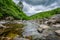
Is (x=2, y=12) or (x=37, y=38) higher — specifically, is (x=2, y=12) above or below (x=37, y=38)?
above

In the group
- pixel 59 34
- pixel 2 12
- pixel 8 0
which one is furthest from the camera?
pixel 8 0

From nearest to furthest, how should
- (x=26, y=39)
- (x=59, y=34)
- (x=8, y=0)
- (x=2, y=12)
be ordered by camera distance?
(x=26, y=39), (x=59, y=34), (x=2, y=12), (x=8, y=0)

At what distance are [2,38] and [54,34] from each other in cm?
726

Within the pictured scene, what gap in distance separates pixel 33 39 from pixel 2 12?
5423 cm

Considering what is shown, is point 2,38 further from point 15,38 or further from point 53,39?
point 53,39

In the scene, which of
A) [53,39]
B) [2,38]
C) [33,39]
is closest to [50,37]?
[53,39]

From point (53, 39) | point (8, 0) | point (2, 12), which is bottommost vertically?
point (53, 39)

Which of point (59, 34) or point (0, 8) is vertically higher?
point (0, 8)

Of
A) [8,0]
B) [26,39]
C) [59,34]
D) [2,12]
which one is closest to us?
[26,39]

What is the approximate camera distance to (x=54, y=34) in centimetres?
2483

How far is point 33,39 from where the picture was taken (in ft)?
73.1

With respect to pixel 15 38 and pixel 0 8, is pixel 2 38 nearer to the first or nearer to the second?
pixel 15 38

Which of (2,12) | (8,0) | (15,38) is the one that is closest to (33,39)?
(15,38)

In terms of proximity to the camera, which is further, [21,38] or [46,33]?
[46,33]
